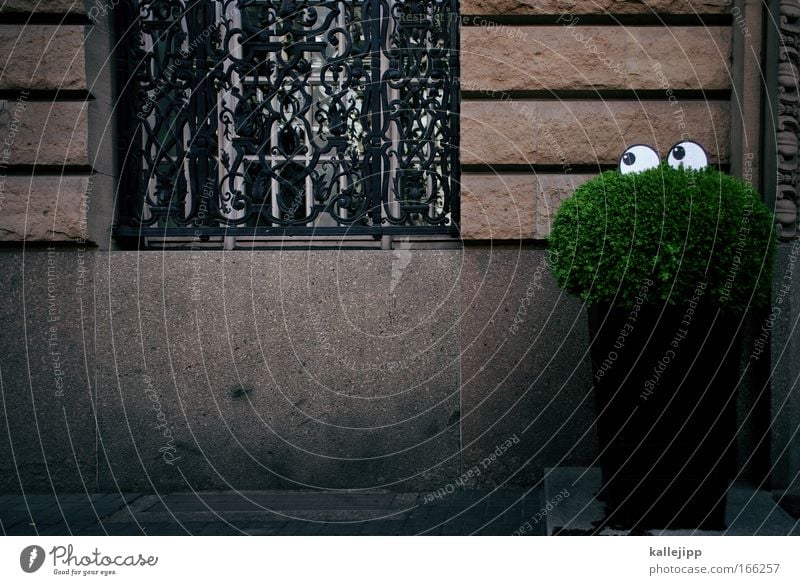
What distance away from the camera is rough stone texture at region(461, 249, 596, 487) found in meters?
5.74

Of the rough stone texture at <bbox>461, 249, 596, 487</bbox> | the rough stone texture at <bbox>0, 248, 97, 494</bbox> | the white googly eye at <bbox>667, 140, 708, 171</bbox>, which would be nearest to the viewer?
the white googly eye at <bbox>667, 140, 708, 171</bbox>

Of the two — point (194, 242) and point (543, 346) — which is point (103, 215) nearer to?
point (194, 242)

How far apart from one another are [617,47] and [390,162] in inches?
72.4

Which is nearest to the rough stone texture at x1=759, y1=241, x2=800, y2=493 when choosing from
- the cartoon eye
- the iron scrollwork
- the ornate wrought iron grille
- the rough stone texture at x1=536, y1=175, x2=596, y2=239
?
the iron scrollwork

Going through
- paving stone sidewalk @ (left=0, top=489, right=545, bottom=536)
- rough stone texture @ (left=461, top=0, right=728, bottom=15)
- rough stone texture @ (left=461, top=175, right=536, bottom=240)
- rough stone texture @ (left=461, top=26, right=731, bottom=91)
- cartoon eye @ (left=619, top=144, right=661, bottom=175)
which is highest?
rough stone texture @ (left=461, top=0, right=728, bottom=15)

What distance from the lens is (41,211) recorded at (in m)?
5.81

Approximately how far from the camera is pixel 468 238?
5734 mm

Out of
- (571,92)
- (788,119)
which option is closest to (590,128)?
(571,92)

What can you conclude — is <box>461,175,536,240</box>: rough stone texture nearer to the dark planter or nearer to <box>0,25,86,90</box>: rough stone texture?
the dark planter

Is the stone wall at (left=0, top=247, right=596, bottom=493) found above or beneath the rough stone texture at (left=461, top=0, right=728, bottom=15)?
beneath

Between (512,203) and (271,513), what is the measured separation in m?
2.71

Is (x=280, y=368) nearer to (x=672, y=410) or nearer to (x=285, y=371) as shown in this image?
(x=285, y=371)

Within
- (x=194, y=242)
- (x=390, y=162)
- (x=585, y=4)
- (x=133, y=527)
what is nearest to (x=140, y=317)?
(x=194, y=242)

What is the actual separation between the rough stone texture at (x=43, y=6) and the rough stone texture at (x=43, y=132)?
2.18 ft
